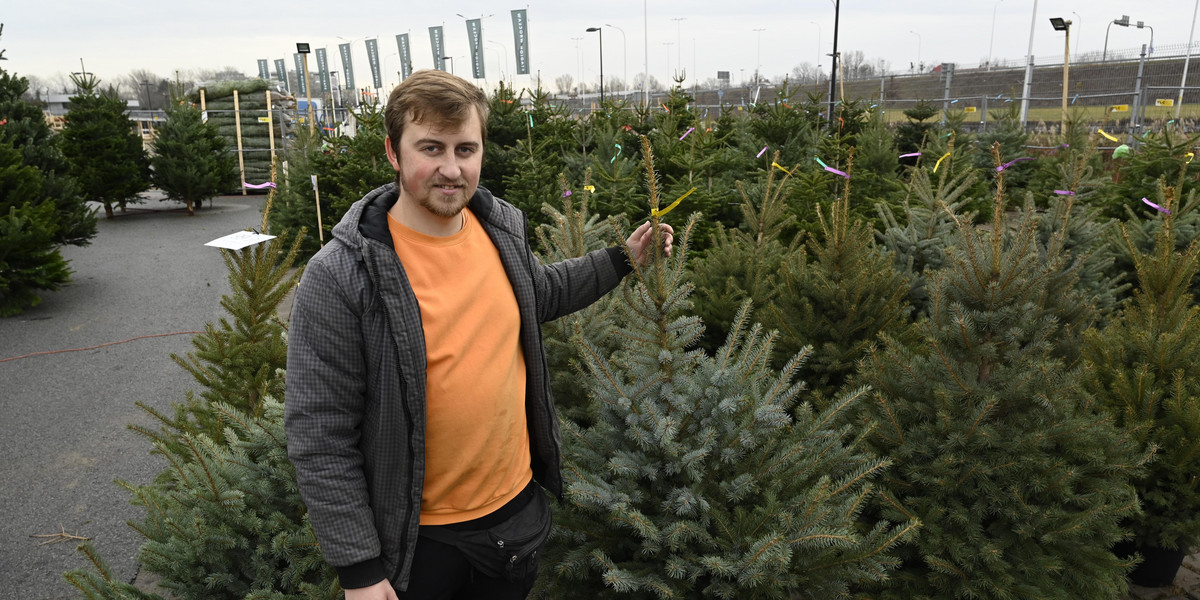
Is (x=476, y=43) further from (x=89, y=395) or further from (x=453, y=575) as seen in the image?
(x=453, y=575)

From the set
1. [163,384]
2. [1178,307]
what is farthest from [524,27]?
[1178,307]

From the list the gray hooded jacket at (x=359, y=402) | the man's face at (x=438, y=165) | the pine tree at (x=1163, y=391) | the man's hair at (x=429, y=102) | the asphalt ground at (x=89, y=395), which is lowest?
the asphalt ground at (x=89, y=395)

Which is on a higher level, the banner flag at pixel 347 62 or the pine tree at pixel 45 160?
the banner flag at pixel 347 62

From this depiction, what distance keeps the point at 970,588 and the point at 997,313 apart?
1.06m

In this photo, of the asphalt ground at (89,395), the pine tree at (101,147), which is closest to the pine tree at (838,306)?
the asphalt ground at (89,395)


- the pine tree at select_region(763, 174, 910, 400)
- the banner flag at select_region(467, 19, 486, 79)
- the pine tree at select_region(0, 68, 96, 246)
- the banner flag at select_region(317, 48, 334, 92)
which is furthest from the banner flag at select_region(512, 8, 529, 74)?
the pine tree at select_region(763, 174, 910, 400)

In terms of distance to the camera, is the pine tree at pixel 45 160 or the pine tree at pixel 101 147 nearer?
the pine tree at pixel 45 160

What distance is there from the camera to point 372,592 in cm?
183

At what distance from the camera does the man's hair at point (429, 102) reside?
179 centimetres

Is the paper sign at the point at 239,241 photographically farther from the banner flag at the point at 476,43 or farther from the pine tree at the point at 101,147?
the banner flag at the point at 476,43

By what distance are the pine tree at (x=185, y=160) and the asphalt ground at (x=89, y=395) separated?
3931mm

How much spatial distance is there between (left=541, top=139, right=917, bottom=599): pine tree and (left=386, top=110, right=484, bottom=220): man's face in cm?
59

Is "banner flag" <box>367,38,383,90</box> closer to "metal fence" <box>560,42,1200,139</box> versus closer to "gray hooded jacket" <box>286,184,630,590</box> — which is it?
"metal fence" <box>560,42,1200,139</box>

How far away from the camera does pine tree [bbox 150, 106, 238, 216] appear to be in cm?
1648
